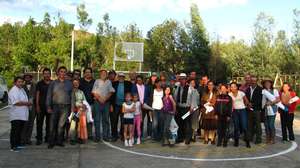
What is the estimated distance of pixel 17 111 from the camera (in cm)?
997

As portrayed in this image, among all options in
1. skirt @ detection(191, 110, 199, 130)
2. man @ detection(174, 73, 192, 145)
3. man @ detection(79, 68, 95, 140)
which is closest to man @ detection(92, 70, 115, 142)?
man @ detection(79, 68, 95, 140)

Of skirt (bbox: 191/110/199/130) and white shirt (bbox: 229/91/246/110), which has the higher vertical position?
white shirt (bbox: 229/91/246/110)

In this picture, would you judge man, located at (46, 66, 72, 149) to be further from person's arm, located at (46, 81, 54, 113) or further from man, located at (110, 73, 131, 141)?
man, located at (110, 73, 131, 141)

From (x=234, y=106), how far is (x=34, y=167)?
218 inches

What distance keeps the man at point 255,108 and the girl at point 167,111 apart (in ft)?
7.01

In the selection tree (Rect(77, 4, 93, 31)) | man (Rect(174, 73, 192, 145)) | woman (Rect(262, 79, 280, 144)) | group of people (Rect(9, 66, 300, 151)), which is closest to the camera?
group of people (Rect(9, 66, 300, 151))

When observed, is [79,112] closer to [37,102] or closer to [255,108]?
[37,102]

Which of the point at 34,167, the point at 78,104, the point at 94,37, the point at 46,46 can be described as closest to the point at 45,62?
the point at 46,46

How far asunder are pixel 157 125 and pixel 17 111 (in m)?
3.65

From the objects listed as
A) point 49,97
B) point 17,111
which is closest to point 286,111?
point 49,97

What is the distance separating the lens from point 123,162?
9.03 meters

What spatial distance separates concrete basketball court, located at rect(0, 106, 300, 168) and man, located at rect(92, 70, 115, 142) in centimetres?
49

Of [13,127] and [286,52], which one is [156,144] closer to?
[13,127]

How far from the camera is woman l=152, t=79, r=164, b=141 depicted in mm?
11375
